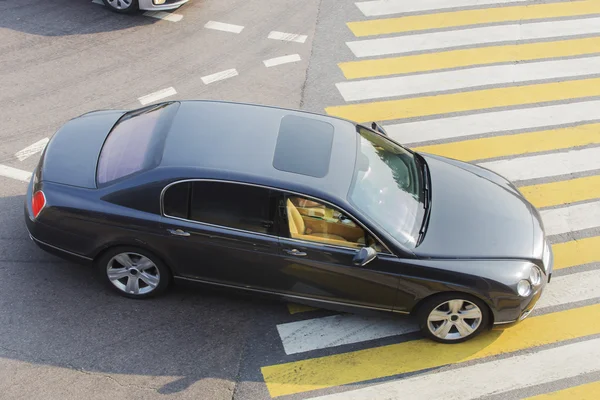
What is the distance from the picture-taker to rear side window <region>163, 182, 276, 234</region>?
6793 mm

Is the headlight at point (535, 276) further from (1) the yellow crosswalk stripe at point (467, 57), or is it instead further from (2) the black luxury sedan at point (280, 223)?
(1) the yellow crosswalk stripe at point (467, 57)

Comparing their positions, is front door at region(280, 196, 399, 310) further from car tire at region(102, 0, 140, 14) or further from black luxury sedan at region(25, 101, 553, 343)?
car tire at region(102, 0, 140, 14)

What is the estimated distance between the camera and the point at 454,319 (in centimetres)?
724

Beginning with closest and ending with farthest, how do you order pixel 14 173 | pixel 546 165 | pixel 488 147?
1. pixel 14 173
2. pixel 546 165
3. pixel 488 147

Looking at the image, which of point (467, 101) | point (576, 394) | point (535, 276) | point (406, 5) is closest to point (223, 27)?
point (406, 5)

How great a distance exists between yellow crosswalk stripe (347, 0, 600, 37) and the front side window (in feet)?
20.3

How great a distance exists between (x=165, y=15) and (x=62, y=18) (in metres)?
1.67

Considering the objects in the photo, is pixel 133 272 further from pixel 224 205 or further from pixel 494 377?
pixel 494 377

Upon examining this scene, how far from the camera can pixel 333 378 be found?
273 inches

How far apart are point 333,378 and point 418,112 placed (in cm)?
501

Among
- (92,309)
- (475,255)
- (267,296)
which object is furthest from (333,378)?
(92,309)

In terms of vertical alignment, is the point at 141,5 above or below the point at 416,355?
above

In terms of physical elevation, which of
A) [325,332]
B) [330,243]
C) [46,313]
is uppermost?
[330,243]

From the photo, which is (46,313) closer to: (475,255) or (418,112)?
(475,255)
